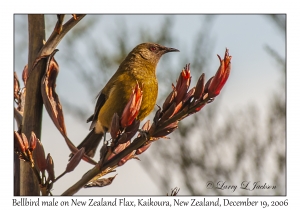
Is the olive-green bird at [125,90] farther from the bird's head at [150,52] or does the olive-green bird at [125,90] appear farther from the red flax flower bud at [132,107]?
the red flax flower bud at [132,107]

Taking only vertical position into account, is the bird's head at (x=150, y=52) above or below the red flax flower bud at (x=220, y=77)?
above

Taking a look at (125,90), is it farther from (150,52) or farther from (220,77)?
(220,77)

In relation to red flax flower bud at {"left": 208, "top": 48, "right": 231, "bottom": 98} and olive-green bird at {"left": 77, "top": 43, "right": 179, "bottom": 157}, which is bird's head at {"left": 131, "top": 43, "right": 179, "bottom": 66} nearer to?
olive-green bird at {"left": 77, "top": 43, "right": 179, "bottom": 157}

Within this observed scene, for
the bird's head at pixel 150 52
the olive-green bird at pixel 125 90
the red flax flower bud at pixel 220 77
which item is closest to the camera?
the red flax flower bud at pixel 220 77

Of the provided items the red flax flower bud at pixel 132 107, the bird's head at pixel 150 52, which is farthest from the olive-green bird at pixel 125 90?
the red flax flower bud at pixel 132 107
